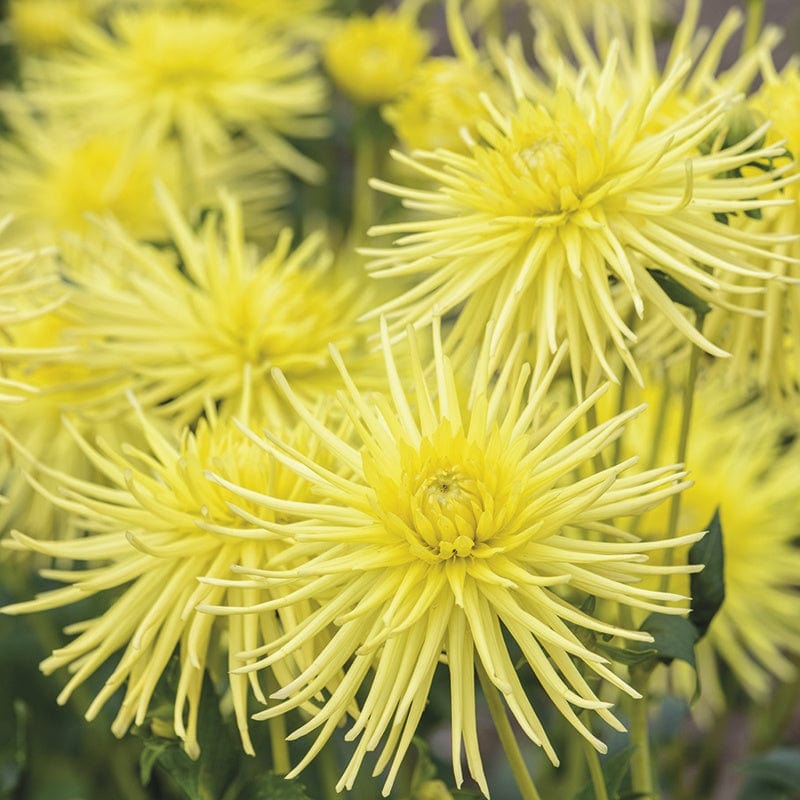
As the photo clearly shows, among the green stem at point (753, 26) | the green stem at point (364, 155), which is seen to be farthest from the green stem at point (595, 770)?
the green stem at point (364, 155)

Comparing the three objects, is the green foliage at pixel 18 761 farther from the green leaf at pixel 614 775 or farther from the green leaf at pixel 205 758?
A: the green leaf at pixel 614 775

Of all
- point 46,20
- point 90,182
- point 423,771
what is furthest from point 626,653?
point 46,20

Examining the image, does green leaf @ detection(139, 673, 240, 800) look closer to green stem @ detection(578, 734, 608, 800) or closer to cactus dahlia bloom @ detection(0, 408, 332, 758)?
cactus dahlia bloom @ detection(0, 408, 332, 758)

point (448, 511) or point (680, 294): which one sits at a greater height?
point (680, 294)

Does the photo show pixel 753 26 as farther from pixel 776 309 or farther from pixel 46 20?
pixel 46 20

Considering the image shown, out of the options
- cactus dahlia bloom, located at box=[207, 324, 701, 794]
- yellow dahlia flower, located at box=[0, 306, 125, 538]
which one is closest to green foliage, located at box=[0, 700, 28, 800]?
yellow dahlia flower, located at box=[0, 306, 125, 538]

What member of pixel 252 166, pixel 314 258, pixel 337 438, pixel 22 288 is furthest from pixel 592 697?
pixel 252 166
